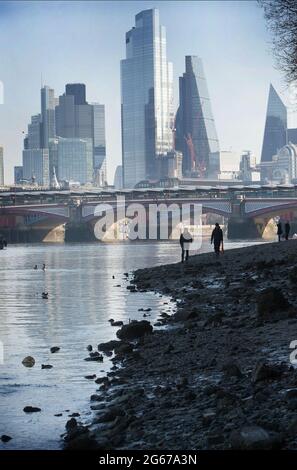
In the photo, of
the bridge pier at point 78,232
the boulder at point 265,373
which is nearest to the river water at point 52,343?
the boulder at point 265,373

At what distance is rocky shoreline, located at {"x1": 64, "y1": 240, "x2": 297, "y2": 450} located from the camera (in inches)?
295

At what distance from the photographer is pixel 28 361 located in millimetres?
12672

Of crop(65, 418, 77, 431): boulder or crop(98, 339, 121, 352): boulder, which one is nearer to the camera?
crop(65, 418, 77, 431): boulder

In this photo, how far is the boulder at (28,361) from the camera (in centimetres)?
1247

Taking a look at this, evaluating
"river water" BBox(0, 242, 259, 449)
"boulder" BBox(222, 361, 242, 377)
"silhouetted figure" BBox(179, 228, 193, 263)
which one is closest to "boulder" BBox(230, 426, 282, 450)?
"river water" BBox(0, 242, 259, 449)

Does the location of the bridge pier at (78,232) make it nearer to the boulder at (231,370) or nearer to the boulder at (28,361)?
the boulder at (28,361)

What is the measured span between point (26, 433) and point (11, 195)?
14153 centimetres

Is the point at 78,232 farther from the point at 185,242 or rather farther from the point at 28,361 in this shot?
the point at 28,361

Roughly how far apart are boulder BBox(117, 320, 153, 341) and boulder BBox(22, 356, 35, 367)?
219cm

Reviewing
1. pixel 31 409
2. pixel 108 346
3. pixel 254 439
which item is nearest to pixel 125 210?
pixel 108 346

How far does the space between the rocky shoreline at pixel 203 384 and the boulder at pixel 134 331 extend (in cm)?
2

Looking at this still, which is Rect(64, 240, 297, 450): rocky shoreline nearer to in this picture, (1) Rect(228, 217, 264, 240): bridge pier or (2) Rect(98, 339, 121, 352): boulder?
(2) Rect(98, 339, 121, 352): boulder

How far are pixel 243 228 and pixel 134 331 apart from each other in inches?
4351
